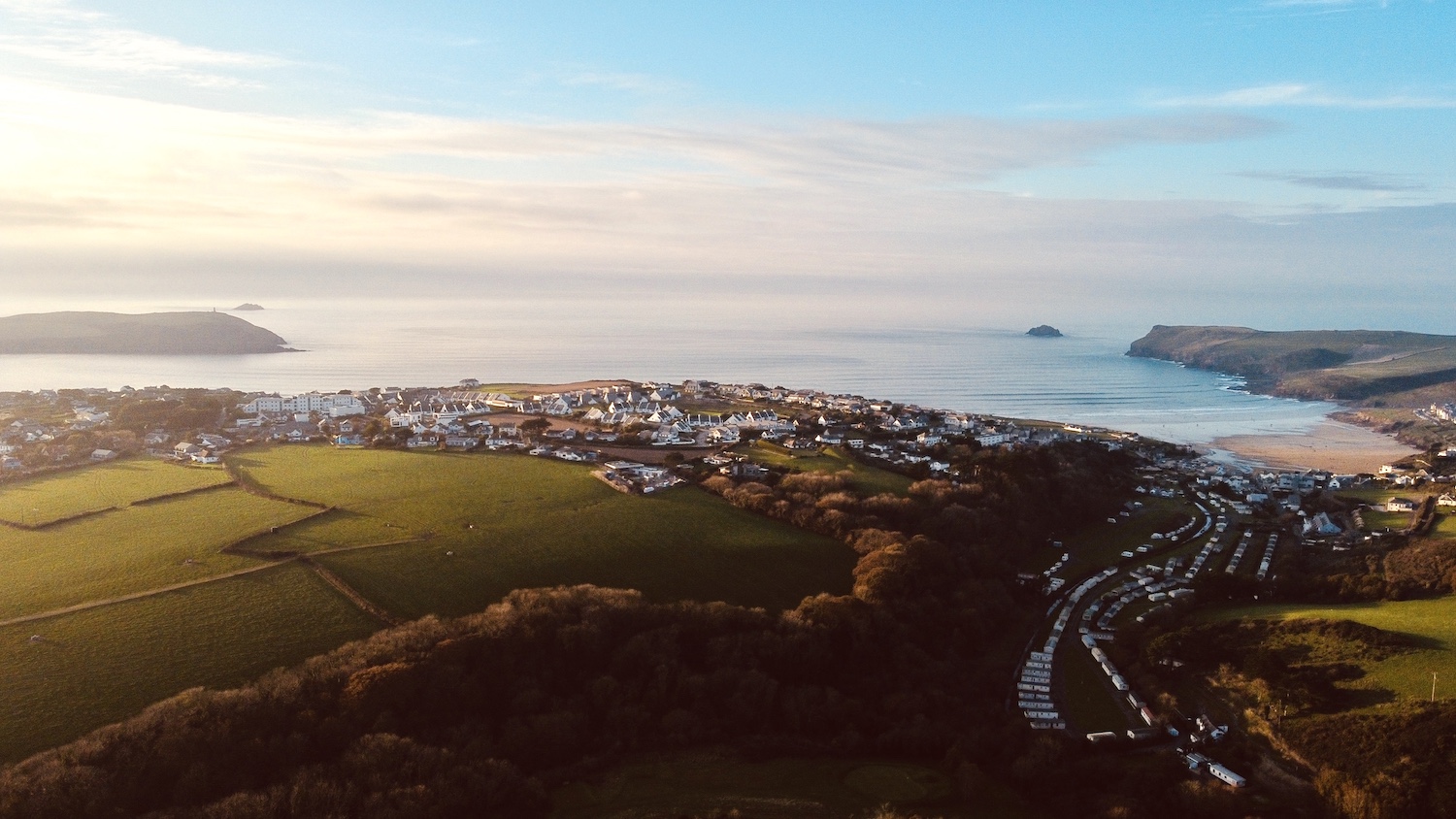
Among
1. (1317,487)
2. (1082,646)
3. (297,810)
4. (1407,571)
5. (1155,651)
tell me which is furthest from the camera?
(1317,487)

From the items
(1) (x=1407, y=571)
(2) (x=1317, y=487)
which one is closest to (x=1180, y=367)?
(2) (x=1317, y=487)

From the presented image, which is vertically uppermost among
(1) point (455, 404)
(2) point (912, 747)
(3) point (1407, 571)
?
(1) point (455, 404)

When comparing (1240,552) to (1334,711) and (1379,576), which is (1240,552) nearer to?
(1379,576)

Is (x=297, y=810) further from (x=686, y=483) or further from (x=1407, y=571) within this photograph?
(x=1407, y=571)

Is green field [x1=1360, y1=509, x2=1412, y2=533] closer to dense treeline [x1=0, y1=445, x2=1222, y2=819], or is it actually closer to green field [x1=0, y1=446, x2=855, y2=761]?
dense treeline [x1=0, y1=445, x2=1222, y2=819]

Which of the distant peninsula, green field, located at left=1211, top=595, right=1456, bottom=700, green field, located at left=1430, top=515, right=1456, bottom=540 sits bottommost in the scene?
green field, located at left=1211, top=595, right=1456, bottom=700

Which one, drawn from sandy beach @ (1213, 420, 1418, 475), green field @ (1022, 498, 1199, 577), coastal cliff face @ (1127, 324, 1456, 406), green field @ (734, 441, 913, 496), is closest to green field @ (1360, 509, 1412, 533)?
green field @ (1022, 498, 1199, 577)

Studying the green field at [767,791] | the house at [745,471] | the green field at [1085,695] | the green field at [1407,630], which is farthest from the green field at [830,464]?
the green field at [767,791]
